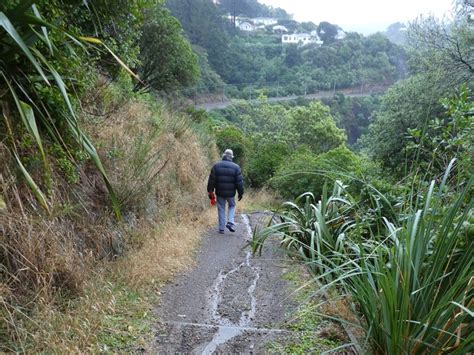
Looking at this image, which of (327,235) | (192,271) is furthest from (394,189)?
(192,271)

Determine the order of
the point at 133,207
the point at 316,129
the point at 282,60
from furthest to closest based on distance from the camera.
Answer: the point at 282,60 < the point at 316,129 < the point at 133,207

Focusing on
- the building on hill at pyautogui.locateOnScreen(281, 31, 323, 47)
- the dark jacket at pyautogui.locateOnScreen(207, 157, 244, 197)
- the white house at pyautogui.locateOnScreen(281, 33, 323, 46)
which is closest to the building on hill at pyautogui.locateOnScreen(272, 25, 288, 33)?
the building on hill at pyautogui.locateOnScreen(281, 31, 323, 47)

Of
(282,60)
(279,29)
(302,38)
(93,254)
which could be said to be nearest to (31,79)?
(93,254)

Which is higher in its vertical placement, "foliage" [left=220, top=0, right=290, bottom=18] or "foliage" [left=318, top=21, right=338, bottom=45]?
"foliage" [left=220, top=0, right=290, bottom=18]

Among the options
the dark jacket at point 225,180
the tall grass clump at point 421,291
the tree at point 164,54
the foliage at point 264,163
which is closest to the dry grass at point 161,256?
the dark jacket at point 225,180

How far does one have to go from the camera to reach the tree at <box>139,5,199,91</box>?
13.3 meters

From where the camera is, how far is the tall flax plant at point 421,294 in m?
2.03

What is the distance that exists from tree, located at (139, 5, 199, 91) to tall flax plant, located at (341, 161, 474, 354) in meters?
12.2

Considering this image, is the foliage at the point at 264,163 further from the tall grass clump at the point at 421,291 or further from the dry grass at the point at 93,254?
the tall grass clump at the point at 421,291

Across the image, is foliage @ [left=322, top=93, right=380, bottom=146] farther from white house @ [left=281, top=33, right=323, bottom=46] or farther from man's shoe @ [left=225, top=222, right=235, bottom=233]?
man's shoe @ [left=225, top=222, right=235, bottom=233]

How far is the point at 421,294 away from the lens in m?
2.19

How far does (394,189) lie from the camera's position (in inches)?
204

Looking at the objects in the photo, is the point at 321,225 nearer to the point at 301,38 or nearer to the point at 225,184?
the point at 225,184

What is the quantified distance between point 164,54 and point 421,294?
13.1 m
